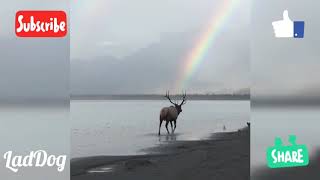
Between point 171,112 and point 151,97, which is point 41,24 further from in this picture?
point 171,112

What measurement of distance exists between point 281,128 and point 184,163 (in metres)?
0.73

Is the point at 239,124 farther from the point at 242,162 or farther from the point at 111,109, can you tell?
the point at 111,109


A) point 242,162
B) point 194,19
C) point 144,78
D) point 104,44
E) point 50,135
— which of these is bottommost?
point 242,162

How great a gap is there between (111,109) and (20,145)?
24.3 inches

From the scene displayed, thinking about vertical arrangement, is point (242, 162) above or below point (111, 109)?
below

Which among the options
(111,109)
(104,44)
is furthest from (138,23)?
(111,109)

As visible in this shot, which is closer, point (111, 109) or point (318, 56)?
point (111, 109)

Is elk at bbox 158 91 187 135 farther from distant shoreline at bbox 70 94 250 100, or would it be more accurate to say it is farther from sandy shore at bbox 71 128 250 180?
sandy shore at bbox 71 128 250 180

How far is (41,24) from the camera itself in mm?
2691

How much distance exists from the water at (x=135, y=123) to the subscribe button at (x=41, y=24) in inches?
18.6

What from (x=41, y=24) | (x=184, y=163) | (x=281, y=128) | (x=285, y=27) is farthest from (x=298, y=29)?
(x=41, y=24)

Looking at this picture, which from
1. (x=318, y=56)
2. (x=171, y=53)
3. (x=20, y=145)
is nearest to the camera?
(x=20, y=145)

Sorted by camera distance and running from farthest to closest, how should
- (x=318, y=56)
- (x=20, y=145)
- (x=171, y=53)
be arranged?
1. (x=318, y=56)
2. (x=171, y=53)
3. (x=20, y=145)

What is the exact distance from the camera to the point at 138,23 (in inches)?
111
